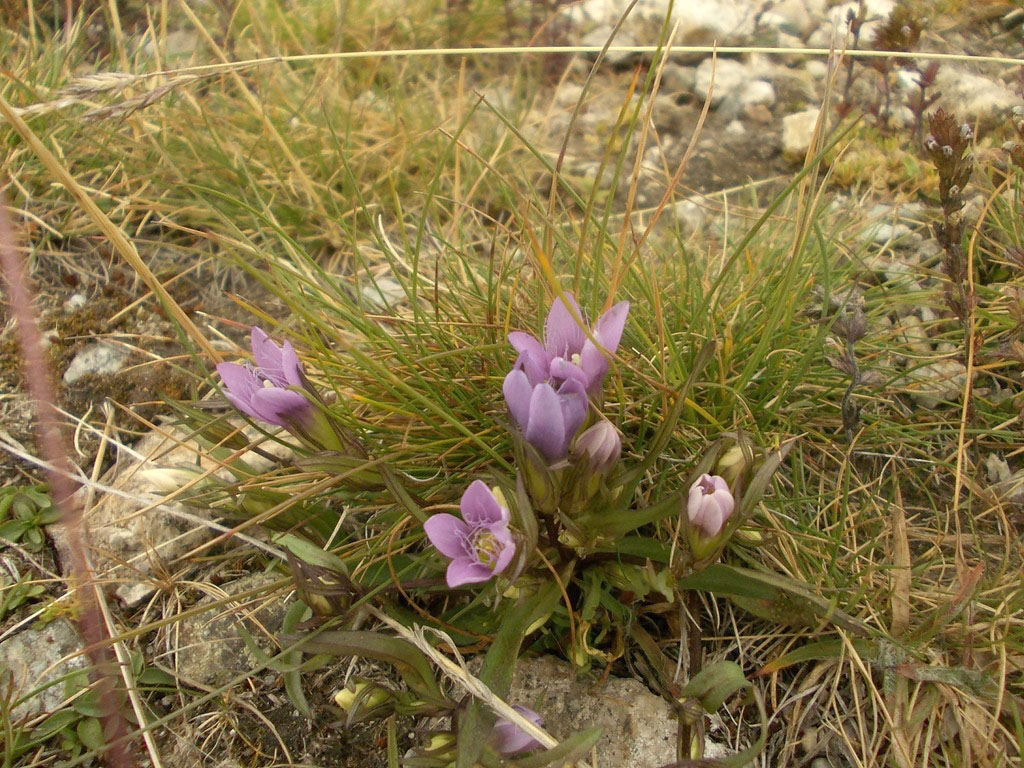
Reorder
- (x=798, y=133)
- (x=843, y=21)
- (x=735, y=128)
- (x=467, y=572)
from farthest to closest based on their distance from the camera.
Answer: (x=843, y=21)
(x=735, y=128)
(x=798, y=133)
(x=467, y=572)

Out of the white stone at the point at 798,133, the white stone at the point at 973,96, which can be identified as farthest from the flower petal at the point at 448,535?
the white stone at the point at 973,96

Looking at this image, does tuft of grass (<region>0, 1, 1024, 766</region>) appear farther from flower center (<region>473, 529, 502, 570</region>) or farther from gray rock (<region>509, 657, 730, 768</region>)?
flower center (<region>473, 529, 502, 570</region>)

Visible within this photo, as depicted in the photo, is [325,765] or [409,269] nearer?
[325,765]

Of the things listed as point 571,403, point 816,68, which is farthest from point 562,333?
point 816,68

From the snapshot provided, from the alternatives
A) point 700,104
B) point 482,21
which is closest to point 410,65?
point 482,21

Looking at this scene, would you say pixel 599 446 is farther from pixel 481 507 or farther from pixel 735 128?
pixel 735 128

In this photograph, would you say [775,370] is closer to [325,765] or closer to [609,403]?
[609,403]
